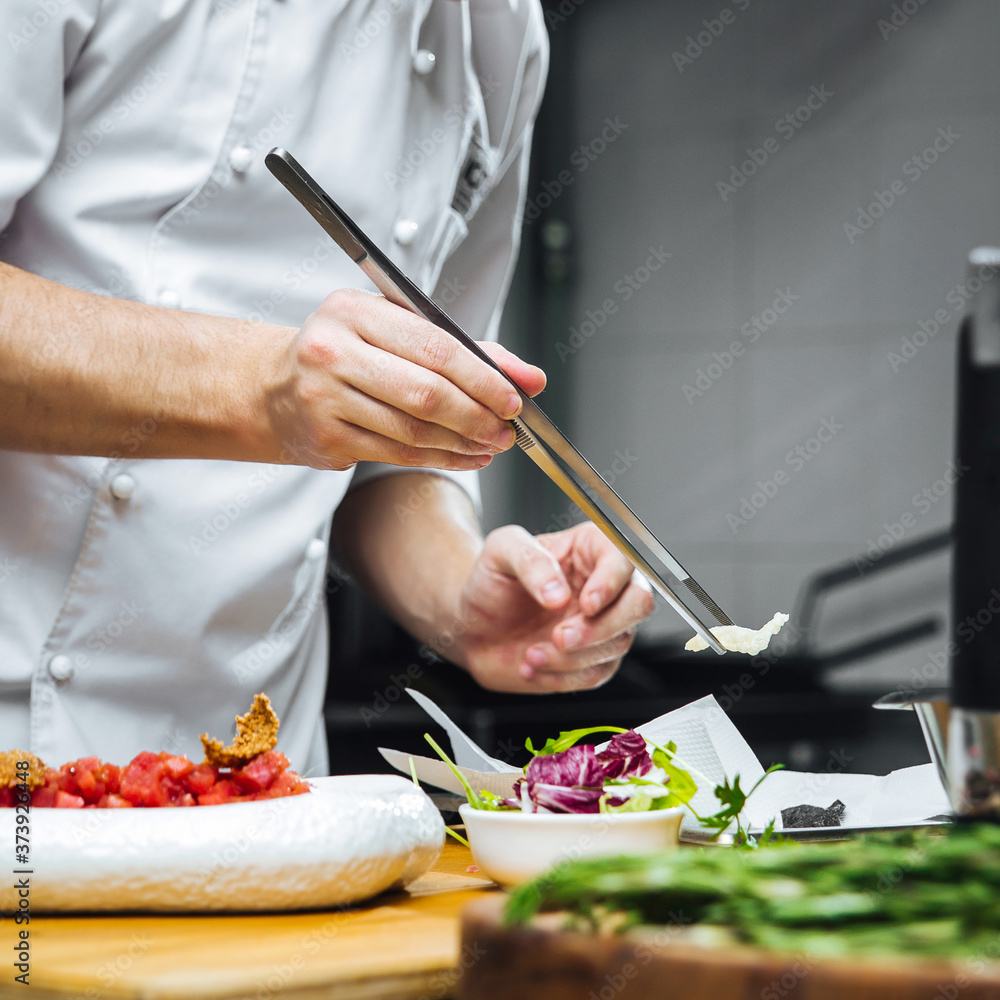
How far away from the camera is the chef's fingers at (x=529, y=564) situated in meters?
1.03

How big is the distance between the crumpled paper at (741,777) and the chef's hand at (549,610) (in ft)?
0.49

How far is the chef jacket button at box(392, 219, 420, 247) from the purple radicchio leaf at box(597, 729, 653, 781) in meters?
0.62

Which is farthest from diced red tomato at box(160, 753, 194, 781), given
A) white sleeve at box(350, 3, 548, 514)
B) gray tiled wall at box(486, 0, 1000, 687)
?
gray tiled wall at box(486, 0, 1000, 687)

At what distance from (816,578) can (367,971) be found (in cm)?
263

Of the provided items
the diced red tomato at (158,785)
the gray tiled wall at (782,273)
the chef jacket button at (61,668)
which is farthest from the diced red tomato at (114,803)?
the gray tiled wall at (782,273)

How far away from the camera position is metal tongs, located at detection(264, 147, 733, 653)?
0.72 metres

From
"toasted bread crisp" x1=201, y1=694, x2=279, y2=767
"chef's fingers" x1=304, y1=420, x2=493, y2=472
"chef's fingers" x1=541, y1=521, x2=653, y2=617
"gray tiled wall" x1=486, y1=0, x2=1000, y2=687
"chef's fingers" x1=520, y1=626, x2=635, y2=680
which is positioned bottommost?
"toasted bread crisp" x1=201, y1=694, x2=279, y2=767

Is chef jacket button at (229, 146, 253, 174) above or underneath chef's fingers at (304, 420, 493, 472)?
above

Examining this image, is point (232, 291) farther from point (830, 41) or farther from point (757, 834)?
point (830, 41)

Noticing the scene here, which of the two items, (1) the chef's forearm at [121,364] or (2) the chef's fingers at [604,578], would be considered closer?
(1) the chef's forearm at [121,364]

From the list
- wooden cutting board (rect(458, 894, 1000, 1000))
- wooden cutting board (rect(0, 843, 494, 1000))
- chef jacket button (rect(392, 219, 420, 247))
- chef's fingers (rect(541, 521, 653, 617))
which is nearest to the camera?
wooden cutting board (rect(458, 894, 1000, 1000))

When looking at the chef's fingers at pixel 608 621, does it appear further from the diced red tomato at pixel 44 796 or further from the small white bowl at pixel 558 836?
the diced red tomato at pixel 44 796

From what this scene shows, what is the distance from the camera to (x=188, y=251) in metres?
1.08

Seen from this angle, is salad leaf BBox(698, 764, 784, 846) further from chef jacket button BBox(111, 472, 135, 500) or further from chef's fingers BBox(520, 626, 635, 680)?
chef jacket button BBox(111, 472, 135, 500)
